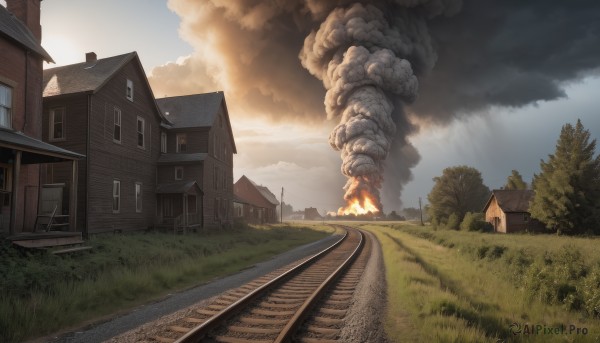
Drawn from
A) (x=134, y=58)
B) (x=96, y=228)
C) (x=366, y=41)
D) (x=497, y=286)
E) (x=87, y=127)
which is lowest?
(x=497, y=286)

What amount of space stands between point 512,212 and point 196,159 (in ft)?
126

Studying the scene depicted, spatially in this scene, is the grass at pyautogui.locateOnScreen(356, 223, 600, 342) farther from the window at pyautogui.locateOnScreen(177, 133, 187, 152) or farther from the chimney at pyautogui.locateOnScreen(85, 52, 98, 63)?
the chimney at pyautogui.locateOnScreen(85, 52, 98, 63)

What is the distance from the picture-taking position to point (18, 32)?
634 inches

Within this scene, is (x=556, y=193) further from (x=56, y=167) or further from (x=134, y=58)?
(x=56, y=167)

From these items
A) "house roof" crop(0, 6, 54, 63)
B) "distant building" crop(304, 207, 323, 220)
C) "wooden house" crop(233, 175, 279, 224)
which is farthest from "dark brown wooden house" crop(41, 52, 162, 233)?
"distant building" crop(304, 207, 323, 220)

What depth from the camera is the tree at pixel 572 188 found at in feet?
129

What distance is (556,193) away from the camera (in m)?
40.8

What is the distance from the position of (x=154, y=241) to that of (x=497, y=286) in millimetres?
15305

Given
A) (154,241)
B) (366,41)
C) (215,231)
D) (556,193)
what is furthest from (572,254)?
(366,41)

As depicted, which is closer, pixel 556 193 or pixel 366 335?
pixel 366 335

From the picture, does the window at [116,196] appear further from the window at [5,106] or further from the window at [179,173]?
the window at [5,106]

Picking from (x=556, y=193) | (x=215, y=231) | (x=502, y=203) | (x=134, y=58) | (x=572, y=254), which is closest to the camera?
(x=572, y=254)

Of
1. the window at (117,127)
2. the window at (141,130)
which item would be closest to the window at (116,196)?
the window at (117,127)

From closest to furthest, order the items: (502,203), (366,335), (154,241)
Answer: (366,335)
(154,241)
(502,203)
